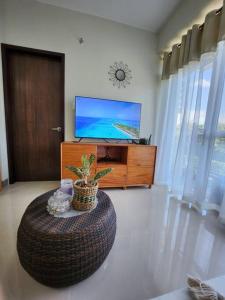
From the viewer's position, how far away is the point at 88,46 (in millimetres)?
2682

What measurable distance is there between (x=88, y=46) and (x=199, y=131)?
221cm

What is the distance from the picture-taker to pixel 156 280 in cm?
113

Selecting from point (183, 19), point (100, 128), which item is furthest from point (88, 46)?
point (183, 19)

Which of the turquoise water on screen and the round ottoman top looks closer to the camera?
the round ottoman top

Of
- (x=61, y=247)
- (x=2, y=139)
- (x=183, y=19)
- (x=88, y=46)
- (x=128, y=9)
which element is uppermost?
(x=128, y=9)

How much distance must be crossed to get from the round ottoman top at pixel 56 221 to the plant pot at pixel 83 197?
57 millimetres

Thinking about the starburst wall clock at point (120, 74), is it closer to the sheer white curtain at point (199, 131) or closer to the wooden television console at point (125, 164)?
the sheer white curtain at point (199, 131)

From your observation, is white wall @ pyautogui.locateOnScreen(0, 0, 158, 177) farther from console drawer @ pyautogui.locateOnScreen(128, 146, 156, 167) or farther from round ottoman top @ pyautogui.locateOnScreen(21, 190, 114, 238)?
round ottoman top @ pyautogui.locateOnScreen(21, 190, 114, 238)

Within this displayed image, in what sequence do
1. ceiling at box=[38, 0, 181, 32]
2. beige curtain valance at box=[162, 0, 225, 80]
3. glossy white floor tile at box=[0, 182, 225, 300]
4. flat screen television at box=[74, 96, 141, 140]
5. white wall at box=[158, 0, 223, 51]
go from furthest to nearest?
flat screen television at box=[74, 96, 141, 140] → ceiling at box=[38, 0, 181, 32] → white wall at box=[158, 0, 223, 51] → beige curtain valance at box=[162, 0, 225, 80] → glossy white floor tile at box=[0, 182, 225, 300]

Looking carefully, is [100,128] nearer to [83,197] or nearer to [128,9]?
[83,197]

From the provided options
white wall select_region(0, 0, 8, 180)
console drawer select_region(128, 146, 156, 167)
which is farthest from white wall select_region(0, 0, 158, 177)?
console drawer select_region(128, 146, 156, 167)

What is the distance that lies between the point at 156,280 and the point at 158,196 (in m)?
1.47

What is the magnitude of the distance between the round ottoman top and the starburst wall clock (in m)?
2.36

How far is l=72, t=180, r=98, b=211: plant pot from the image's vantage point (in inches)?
45.1
